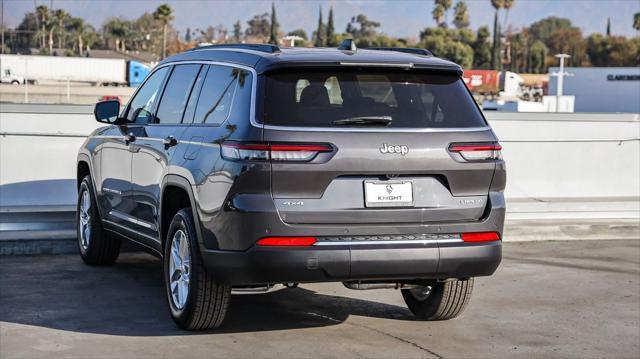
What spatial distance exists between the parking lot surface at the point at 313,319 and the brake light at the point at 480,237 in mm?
724

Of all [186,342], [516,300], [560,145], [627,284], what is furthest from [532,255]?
[186,342]

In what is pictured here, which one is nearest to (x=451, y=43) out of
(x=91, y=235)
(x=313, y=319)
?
(x=91, y=235)

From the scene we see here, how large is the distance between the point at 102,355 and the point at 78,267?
11.2ft

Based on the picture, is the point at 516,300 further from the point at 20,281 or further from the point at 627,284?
the point at 20,281

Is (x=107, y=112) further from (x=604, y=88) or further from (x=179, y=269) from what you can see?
(x=604, y=88)

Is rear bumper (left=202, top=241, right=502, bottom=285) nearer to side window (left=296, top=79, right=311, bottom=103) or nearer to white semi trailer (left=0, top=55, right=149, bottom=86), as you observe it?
side window (left=296, top=79, right=311, bottom=103)

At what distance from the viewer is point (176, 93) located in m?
8.02

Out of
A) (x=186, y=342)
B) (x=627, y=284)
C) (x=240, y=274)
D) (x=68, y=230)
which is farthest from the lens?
(x=68, y=230)

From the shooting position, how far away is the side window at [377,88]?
6832 millimetres

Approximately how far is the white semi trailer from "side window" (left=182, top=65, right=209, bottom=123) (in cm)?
10760

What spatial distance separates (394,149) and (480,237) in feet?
2.66

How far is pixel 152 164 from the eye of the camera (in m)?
7.99

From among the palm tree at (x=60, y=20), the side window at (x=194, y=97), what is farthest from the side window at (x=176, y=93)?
the palm tree at (x=60, y=20)

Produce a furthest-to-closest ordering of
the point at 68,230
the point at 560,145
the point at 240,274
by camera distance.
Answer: the point at 560,145, the point at 68,230, the point at 240,274
